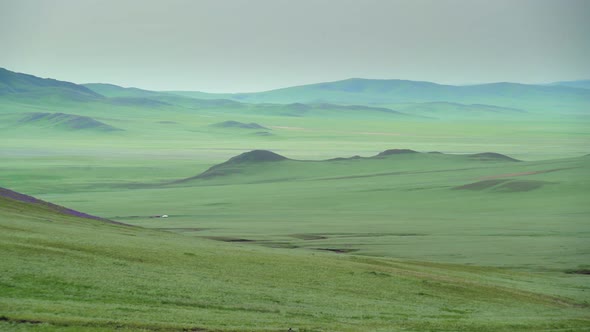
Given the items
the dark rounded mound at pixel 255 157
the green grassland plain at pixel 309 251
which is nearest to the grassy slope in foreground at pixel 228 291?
the green grassland plain at pixel 309 251

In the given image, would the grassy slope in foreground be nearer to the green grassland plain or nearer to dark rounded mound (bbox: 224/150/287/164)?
the green grassland plain

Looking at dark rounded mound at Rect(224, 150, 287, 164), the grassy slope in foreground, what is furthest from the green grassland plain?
dark rounded mound at Rect(224, 150, 287, 164)

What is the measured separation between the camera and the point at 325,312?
72.3 ft

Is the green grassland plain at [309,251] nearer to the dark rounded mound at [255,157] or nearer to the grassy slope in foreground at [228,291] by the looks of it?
the grassy slope in foreground at [228,291]

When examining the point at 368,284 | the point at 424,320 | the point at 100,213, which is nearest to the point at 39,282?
the point at 424,320

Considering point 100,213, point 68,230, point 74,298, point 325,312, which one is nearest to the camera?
point 74,298

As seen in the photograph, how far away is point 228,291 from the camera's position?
77.4ft

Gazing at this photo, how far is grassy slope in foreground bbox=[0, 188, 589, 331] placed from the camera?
18.6 meters

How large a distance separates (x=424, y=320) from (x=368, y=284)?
6176mm

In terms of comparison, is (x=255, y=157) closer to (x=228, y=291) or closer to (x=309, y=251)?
(x=309, y=251)

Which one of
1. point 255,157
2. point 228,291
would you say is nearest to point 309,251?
point 228,291

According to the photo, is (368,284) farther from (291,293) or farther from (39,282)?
(39,282)

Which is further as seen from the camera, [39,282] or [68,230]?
[68,230]

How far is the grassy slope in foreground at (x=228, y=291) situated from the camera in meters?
18.6
